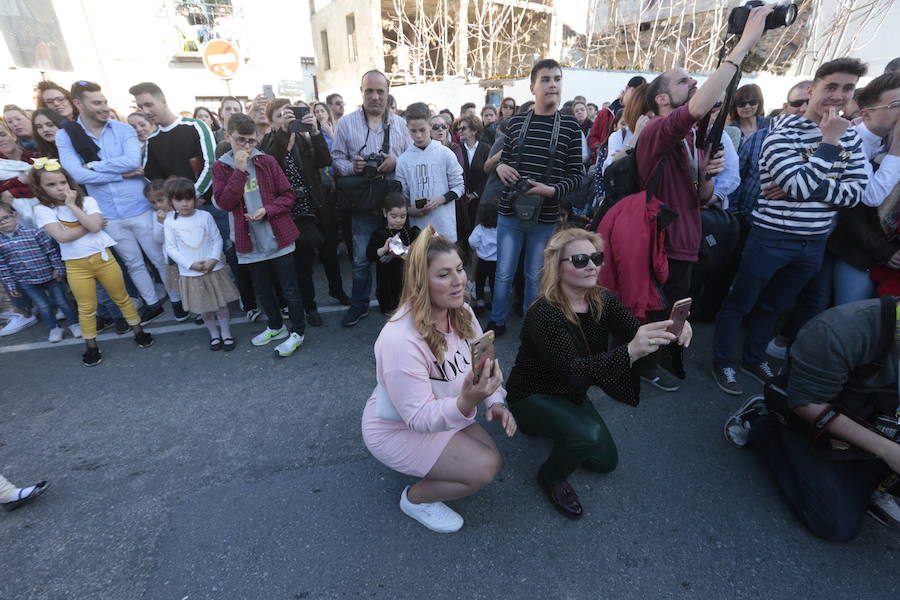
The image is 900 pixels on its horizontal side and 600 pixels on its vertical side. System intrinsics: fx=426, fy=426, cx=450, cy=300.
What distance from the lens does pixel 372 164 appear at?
4.02 m

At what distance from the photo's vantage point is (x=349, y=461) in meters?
2.61

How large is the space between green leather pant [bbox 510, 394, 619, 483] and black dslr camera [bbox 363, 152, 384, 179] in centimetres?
260

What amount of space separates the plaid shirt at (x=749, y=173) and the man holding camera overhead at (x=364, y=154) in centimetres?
313

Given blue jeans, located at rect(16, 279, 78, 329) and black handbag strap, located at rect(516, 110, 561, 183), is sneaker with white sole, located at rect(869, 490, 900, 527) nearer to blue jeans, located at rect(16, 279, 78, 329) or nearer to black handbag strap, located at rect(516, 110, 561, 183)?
black handbag strap, located at rect(516, 110, 561, 183)

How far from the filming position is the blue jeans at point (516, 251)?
366 centimetres

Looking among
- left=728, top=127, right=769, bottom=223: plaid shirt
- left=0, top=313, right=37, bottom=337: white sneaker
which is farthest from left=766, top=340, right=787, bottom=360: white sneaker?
left=0, top=313, right=37, bottom=337: white sneaker

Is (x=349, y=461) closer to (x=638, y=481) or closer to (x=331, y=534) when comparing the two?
(x=331, y=534)

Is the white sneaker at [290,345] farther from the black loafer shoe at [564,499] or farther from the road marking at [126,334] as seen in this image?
the black loafer shoe at [564,499]

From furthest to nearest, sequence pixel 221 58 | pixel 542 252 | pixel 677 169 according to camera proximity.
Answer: pixel 221 58 < pixel 542 252 < pixel 677 169

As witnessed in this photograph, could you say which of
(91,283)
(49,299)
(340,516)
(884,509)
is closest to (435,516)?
(340,516)

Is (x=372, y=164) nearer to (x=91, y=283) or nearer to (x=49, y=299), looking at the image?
(x=91, y=283)

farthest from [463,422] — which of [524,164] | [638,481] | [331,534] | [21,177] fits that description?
[21,177]

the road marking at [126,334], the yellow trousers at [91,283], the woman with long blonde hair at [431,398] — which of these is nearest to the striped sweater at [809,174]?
the woman with long blonde hair at [431,398]

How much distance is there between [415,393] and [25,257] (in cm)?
444
